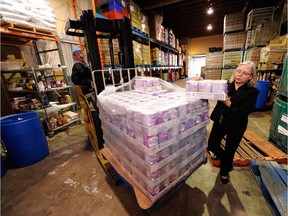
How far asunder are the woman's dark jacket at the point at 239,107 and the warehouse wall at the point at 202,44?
18.1m

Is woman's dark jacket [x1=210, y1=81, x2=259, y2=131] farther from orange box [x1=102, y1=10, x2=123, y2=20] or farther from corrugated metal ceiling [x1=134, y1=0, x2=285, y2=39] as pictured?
corrugated metal ceiling [x1=134, y1=0, x2=285, y2=39]

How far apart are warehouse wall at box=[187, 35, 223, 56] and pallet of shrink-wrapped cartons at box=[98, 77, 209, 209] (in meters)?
18.6

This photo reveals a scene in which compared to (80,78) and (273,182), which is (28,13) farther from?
(273,182)

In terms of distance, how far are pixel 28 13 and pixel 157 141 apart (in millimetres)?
4265

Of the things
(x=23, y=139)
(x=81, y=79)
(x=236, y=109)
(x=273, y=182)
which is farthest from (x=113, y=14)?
(x=273, y=182)

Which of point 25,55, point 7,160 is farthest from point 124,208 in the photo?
point 25,55

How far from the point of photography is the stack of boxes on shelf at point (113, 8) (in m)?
3.76

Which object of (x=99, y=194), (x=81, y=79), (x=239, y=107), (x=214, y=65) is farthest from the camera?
(x=214, y=65)

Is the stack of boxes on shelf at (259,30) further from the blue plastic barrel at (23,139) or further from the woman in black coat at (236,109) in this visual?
the blue plastic barrel at (23,139)

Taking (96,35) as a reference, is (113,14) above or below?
above

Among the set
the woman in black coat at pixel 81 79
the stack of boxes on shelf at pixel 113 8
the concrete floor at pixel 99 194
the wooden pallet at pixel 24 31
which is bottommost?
the concrete floor at pixel 99 194

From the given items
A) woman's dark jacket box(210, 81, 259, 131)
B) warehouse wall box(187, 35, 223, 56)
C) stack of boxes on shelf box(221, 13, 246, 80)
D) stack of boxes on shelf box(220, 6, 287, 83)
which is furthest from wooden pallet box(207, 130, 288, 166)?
warehouse wall box(187, 35, 223, 56)

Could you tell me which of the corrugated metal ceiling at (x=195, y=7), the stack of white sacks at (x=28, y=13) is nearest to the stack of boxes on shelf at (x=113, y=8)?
the stack of white sacks at (x=28, y=13)

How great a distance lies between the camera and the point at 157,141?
119 centimetres
